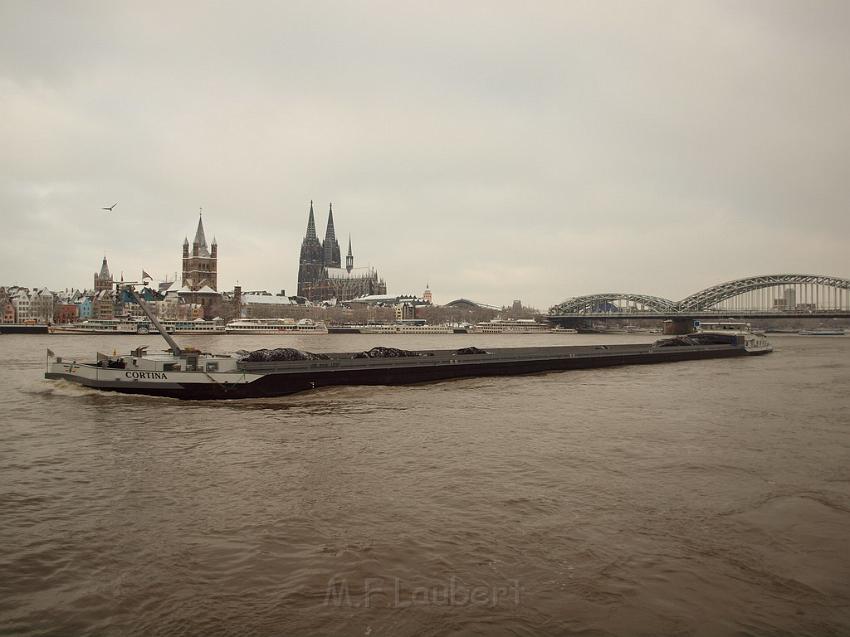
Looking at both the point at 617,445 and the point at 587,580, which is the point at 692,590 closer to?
the point at 587,580

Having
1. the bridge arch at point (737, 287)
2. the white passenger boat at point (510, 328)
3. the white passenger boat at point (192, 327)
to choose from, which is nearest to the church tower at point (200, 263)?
the white passenger boat at point (192, 327)

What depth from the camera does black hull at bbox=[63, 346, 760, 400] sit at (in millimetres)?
26891

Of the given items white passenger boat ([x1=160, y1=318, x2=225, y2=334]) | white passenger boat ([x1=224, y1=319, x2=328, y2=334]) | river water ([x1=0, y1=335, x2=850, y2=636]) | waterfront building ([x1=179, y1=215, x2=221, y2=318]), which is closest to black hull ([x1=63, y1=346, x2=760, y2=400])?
river water ([x1=0, y1=335, x2=850, y2=636])

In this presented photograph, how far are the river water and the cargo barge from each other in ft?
15.8

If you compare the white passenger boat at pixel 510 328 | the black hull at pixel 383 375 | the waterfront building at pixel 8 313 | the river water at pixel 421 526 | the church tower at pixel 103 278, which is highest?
the church tower at pixel 103 278

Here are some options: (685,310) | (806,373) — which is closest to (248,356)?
(806,373)

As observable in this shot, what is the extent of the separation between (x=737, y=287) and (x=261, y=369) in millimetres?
169111

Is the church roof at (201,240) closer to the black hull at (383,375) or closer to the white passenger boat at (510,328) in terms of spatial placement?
the white passenger boat at (510,328)

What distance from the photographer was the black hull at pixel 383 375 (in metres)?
26.9

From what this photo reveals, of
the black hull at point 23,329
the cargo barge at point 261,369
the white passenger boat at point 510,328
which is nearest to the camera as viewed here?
the cargo barge at point 261,369

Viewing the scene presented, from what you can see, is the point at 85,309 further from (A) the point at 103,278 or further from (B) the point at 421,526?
(B) the point at 421,526

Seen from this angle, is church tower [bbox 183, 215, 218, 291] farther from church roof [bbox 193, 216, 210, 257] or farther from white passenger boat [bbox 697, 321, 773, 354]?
white passenger boat [bbox 697, 321, 773, 354]

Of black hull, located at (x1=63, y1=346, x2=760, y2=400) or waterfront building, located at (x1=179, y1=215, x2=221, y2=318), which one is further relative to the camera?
waterfront building, located at (x1=179, y1=215, x2=221, y2=318)

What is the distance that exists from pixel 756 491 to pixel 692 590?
6226 millimetres
